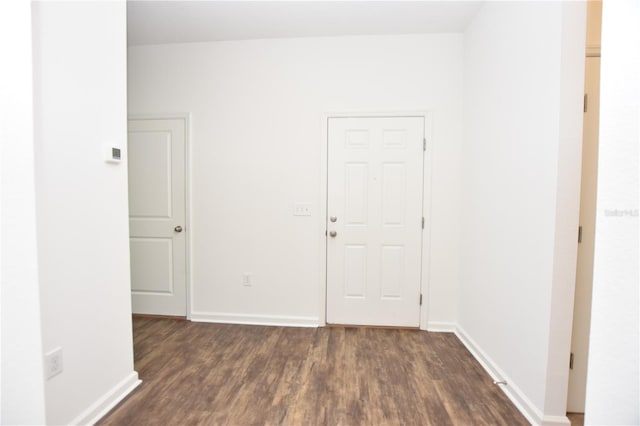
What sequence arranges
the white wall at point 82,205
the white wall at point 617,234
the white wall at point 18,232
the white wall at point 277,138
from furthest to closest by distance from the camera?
the white wall at point 277,138
the white wall at point 82,205
the white wall at point 18,232
the white wall at point 617,234

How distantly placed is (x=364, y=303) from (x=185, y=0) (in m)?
3.00

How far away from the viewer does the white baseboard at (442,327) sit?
2.66 metres

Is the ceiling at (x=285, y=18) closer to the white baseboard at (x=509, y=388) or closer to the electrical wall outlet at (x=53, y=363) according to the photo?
the electrical wall outlet at (x=53, y=363)

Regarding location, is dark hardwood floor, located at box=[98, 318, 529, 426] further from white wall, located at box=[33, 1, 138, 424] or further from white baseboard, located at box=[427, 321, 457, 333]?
white wall, located at box=[33, 1, 138, 424]

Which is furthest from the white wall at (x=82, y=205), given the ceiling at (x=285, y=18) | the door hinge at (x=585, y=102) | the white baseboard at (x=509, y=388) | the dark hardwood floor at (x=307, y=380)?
the door hinge at (x=585, y=102)

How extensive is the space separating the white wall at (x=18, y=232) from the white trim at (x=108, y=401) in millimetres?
399

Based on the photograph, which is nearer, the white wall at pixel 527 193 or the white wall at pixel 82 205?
the white wall at pixel 82 205

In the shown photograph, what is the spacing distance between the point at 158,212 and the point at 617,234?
326 centimetres

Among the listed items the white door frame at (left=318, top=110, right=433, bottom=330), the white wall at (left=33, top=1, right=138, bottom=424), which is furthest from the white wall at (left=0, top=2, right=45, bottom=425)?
the white door frame at (left=318, top=110, right=433, bottom=330)

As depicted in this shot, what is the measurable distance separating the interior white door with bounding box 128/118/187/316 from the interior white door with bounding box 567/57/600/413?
3.11 meters

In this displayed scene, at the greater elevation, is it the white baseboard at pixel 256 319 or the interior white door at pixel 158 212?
the interior white door at pixel 158 212

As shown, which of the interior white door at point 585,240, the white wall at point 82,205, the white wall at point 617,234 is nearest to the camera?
the white wall at point 617,234

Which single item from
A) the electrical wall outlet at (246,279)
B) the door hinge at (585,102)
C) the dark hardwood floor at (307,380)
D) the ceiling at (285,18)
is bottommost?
the dark hardwood floor at (307,380)

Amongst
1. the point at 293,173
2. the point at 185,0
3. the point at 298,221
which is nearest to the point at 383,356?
the point at 298,221
